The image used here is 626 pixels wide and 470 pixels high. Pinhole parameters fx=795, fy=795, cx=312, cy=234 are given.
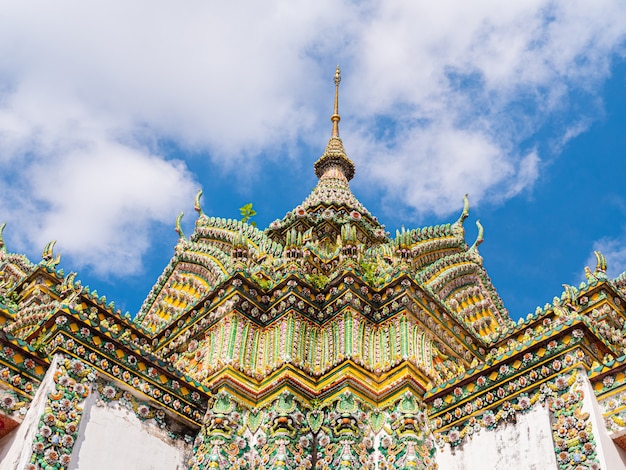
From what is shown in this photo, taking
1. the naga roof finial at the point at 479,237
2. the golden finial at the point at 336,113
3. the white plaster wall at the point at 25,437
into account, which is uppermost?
the golden finial at the point at 336,113

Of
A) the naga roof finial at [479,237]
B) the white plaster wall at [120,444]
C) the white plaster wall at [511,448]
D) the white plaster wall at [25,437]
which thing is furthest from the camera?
the naga roof finial at [479,237]

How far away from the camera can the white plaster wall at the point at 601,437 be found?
8.14 meters

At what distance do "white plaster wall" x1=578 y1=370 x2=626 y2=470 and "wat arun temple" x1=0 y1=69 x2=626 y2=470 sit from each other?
2 centimetres

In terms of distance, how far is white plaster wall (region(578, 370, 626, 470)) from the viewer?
8141mm

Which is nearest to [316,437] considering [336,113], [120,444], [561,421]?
[120,444]

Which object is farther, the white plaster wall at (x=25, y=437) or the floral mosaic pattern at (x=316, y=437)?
the floral mosaic pattern at (x=316, y=437)

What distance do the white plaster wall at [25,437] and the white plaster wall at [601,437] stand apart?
19.6ft

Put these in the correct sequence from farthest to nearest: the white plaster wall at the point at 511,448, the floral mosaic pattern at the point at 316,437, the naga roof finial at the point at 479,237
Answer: the naga roof finial at the point at 479,237
the floral mosaic pattern at the point at 316,437
the white plaster wall at the point at 511,448

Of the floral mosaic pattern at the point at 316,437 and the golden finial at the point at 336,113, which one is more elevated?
the golden finial at the point at 336,113

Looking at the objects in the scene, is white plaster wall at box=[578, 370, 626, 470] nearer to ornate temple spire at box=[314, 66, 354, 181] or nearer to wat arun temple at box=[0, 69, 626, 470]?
wat arun temple at box=[0, 69, 626, 470]

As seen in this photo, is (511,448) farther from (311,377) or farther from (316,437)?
(311,377)

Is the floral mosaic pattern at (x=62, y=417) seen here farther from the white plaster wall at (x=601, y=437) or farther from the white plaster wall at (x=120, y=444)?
the white plaster wall at (x=601, y=437)

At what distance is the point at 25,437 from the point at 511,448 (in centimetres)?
544

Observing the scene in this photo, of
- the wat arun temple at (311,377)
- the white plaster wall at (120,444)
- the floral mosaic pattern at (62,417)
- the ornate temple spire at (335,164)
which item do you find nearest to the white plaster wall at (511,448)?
the wat arun temple at (311,377)
